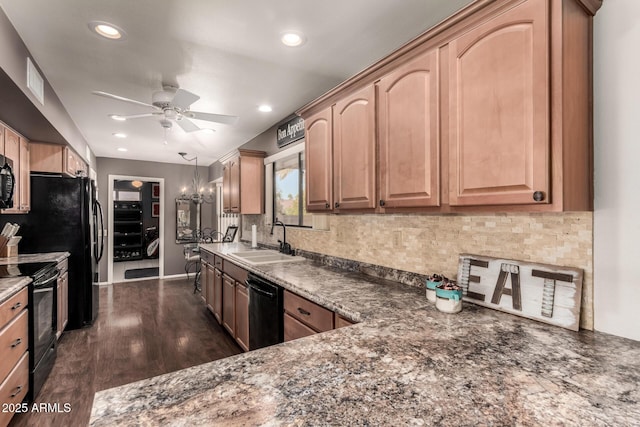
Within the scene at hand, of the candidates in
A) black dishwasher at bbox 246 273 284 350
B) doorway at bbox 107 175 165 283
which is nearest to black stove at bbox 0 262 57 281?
black dishwasher at bbox 246 273 284 350

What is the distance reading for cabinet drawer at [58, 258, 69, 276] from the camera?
3318mm

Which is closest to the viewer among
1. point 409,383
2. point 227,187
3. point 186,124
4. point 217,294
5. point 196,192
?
point 409,383

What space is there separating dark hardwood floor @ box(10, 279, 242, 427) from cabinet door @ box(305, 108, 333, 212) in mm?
1808

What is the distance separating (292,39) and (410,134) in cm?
108

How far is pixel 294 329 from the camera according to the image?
2.03 meters

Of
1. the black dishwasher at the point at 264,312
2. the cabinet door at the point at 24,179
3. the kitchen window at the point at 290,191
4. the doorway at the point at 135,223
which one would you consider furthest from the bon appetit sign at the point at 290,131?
the doorway at the point at 135,223

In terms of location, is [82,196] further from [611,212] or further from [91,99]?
[611,212]

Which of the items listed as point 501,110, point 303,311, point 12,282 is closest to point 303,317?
point 303,311

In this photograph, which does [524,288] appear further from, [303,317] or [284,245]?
[284,245]

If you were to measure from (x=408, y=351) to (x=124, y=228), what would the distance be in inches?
407

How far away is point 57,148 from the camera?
3738mm

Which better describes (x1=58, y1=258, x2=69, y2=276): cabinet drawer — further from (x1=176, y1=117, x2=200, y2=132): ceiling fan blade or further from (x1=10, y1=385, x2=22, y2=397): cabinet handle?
(x1=176, y1=117, x2=200, y2=132): ceiling fan blade

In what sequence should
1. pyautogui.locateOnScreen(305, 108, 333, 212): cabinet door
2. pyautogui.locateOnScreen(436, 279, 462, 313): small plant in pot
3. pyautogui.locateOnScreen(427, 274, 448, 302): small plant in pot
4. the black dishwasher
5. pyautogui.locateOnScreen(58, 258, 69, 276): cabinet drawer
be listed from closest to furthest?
pyautogui.locateOnScreen(436, 279, 462, 313): small plant in pot < pyautogui.locateOnScreen(427, 274, 448, 302): small plant in pot < the black dishwasher < pyautogui.locateOnScreen(305, 108, 333, 212): cabinet door < pyautogui.locateOnScreen(58, 258, 69, 276): cabinet drawer

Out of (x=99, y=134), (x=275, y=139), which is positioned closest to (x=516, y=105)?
(x=275, y=139)
